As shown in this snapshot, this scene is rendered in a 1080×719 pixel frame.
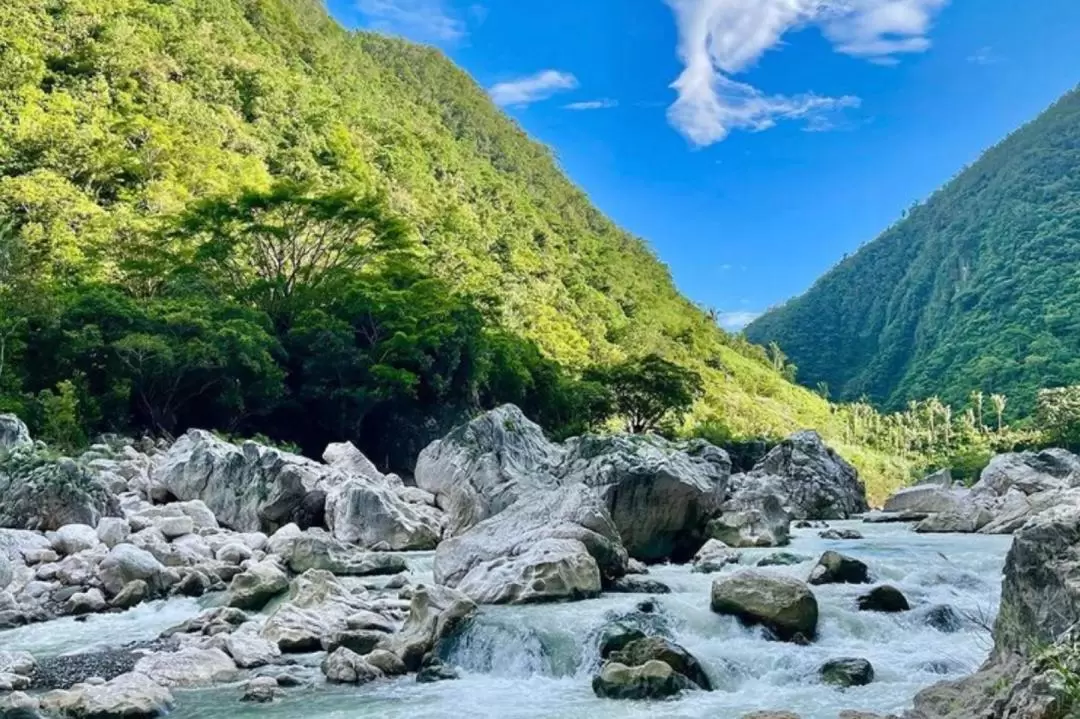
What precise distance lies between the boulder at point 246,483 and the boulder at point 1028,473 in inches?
1083

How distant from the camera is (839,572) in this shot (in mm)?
15258

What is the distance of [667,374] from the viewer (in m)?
56.6

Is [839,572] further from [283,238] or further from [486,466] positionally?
[283,238]

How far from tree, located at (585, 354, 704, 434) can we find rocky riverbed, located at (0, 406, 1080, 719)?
30.3 m

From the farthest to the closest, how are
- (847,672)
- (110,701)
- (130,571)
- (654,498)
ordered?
(654,498)
(130,571)
(847,672)
(110,701)

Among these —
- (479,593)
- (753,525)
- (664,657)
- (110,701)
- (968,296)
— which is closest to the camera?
(110,701)

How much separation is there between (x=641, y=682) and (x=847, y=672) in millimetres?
2380

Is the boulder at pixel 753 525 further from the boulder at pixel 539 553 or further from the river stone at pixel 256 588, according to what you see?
the river stone at pixel 256 588

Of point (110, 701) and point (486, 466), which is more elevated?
point (486, 466)

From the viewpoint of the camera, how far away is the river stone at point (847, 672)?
10289mm

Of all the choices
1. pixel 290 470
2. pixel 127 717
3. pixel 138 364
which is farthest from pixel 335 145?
pixel 127 717

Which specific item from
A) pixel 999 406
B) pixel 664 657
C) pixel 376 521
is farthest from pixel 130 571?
pixel 999 406

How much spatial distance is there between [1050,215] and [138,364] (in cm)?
12612

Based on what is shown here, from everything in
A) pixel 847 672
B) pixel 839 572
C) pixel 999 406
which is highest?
pixel 999 406
